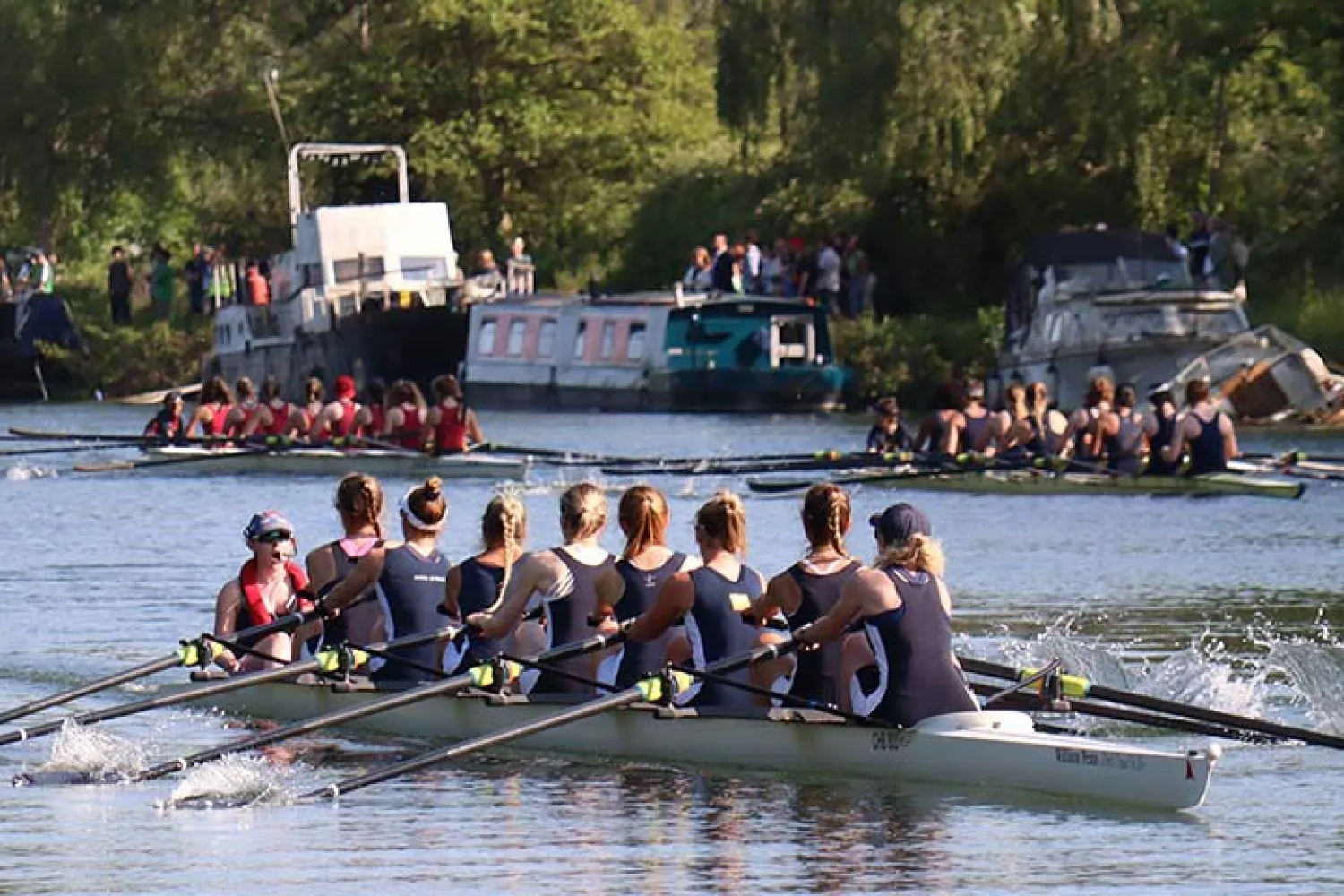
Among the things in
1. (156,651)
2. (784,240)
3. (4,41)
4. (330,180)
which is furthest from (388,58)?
(156,651)

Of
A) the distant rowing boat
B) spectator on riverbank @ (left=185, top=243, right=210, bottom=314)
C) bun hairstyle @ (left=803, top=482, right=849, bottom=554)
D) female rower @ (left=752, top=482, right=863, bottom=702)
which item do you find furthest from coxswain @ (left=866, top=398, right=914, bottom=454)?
spectator on riverbank @ (left=185, top=243, right=210, bottom=314)

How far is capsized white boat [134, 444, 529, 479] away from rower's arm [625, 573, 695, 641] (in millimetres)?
17306

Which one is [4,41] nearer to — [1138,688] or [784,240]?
[784,240]

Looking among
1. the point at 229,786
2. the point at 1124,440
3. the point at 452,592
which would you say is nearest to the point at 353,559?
the point at 452,592

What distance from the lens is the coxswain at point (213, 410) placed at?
34.9 meters

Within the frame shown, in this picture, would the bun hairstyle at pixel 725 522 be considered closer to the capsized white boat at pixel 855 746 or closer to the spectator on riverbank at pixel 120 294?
the capsized white boat at pixel 855 746

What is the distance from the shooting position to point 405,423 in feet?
110

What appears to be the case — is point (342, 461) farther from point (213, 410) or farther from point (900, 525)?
point (900, 525)

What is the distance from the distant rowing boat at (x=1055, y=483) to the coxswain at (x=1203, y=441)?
0.34 ft

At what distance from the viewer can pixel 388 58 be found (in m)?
→ 62.3

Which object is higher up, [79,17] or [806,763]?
[79,17]

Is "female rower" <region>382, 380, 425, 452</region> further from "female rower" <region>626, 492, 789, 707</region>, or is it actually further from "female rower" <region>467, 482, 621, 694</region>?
"female rower" <region>626, 492, 789, 707</region>

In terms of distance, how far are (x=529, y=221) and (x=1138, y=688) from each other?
152ft

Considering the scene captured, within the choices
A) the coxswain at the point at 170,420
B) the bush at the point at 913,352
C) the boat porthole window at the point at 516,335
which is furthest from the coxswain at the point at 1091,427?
the boat porthole window at the point at 516,335
